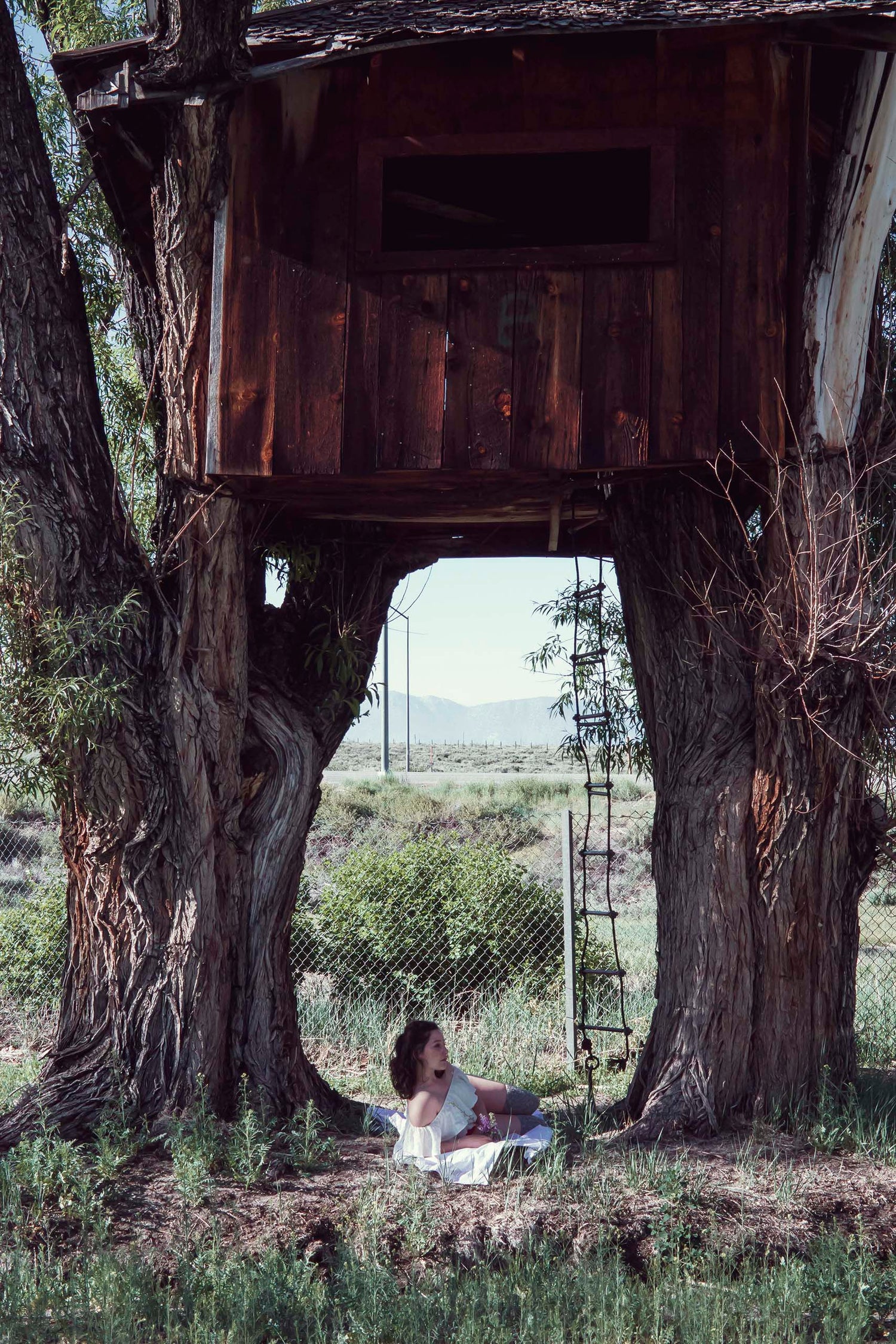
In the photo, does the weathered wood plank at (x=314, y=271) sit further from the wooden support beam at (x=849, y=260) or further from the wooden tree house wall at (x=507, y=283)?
Result: the wooden support beam at (x=849, y=260)

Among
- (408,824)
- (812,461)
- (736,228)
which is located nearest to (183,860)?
(812,461)

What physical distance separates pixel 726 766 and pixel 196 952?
3.13m

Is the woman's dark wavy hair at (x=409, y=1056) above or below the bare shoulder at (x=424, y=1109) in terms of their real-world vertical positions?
above

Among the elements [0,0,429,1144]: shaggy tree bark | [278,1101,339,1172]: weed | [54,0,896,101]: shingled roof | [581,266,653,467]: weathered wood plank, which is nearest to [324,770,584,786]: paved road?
[0,0,429,1144]: shaggy tree bark

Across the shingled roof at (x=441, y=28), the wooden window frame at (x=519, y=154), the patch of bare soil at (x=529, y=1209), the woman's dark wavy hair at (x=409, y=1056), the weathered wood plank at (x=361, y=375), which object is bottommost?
the patch of bare soil at (x=529, y=1209)

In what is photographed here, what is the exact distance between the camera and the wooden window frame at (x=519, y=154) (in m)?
6.46

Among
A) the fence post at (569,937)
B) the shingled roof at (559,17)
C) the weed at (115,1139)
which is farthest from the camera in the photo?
the fence post at (569,937)

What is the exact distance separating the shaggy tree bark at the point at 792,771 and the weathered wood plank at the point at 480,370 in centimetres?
132

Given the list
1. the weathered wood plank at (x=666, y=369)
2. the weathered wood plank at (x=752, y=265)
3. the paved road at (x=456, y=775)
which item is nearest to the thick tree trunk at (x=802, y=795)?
the weathered wood plank at (x=752, y=265)

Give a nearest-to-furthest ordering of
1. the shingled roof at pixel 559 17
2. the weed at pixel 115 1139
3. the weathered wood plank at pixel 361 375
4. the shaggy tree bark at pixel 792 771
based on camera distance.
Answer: the weed at pixel 115 1139, the shingled roof at pixel 559 17, the weathered wood plank at pixel 361 375, the shaggy tree bark at pixel 792 771

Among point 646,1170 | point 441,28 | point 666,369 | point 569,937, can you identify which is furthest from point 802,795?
point 441,28

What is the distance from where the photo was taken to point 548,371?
645 centimetres

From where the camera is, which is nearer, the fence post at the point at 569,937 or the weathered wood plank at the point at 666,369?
the weathered wood plank at the point at 666,369

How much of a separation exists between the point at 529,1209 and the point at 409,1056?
0.96 m
